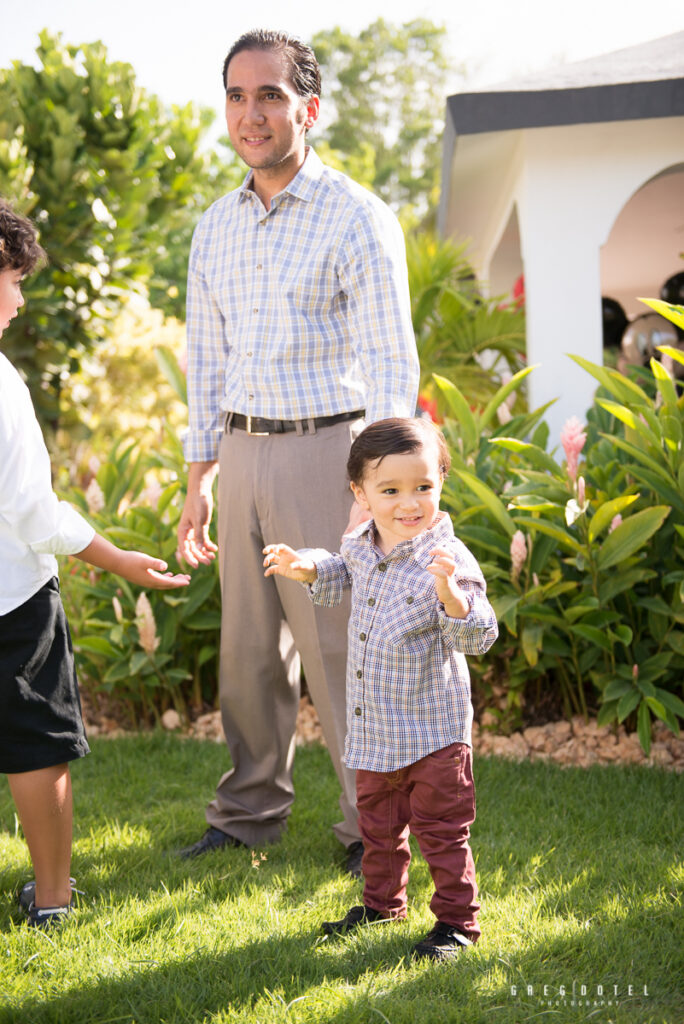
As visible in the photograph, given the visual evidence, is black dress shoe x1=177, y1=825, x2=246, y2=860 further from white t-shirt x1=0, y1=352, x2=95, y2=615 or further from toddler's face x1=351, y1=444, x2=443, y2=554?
toddler's face x1=351, y1=444, x2=443, y2=554

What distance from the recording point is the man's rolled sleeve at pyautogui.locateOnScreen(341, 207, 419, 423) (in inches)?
103

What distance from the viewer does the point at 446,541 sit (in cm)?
229

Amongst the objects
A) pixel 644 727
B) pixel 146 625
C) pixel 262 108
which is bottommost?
pixel 644 727

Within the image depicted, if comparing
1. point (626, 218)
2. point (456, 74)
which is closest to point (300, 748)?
point (626, 218)

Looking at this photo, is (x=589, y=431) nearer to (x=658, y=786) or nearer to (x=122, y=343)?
(x=658, y=786)

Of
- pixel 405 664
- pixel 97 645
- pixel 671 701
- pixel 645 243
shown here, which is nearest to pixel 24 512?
pixel 405 664

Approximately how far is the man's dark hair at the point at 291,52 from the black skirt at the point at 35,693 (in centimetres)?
149

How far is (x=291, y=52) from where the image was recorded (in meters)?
2.69

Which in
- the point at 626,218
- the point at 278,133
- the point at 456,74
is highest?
the point at 456,74

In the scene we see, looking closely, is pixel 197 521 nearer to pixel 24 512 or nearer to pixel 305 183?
pixel 24 512

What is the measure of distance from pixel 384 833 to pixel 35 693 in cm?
89

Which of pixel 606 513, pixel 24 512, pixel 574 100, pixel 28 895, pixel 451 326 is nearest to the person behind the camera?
pixel 24 512

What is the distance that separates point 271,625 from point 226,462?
503 mm

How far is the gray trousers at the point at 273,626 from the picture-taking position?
2807mm
